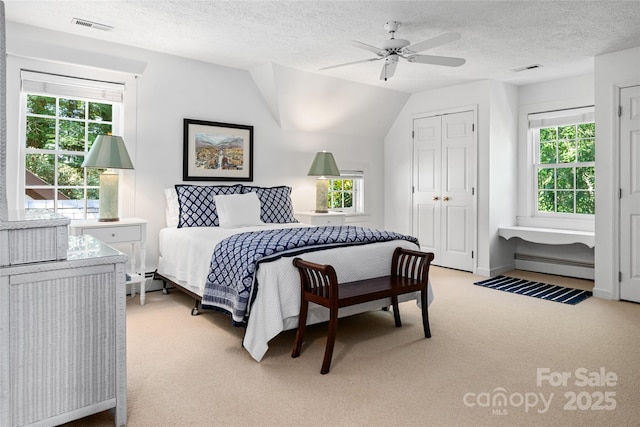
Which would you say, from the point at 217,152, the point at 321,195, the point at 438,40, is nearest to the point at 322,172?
the point at 321,195

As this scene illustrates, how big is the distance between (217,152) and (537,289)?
3809 millimetres

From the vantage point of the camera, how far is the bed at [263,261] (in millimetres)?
2729

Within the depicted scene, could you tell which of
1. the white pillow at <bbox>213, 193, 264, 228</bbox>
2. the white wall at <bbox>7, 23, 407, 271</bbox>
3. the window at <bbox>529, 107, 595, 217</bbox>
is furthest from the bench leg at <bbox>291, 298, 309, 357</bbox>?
the window at <bbox>529, 107, 595, 217</bbox>

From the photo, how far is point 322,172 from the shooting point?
5410mm

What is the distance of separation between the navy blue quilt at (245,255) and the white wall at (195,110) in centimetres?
164

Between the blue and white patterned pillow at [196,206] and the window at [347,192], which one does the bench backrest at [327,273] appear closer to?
the blue and white patterned pillow at [196,206]

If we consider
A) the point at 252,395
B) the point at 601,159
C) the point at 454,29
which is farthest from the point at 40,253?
the point at 601,159

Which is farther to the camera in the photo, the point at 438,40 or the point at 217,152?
the point at 217,152

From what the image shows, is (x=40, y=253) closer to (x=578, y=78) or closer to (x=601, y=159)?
(x=601, y=159)

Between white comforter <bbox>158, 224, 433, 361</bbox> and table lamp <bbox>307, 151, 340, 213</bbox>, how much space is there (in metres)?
1.46

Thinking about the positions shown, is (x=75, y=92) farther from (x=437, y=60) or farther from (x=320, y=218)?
(x=437, y=60)

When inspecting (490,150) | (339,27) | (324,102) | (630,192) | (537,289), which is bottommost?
(537,289)

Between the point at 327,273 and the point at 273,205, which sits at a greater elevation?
the point at 273,205

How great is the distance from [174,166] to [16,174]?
4.54 feet
